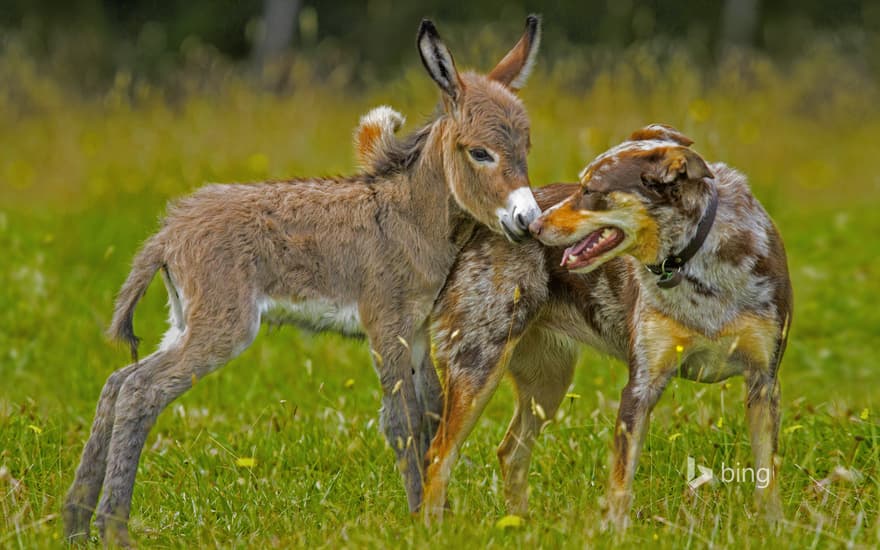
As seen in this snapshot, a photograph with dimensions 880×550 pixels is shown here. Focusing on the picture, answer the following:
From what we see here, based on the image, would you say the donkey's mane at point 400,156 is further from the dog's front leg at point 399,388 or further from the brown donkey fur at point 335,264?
the dog's front leg at point 399,388

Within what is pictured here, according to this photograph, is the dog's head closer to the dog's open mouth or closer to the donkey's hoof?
the dog's open mouth

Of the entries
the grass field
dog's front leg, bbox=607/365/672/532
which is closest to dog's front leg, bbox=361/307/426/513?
the grass field

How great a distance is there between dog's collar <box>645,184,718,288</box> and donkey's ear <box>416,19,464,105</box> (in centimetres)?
127

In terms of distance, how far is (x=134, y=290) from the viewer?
5.68 metres

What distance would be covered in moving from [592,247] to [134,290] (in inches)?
81.6

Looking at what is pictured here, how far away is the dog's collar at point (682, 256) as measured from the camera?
17.7 feet

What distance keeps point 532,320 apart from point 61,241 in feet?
20.5

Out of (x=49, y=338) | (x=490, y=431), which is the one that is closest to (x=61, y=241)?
(x=49, y=338)

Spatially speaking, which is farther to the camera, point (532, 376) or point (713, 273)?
point (532, 376)

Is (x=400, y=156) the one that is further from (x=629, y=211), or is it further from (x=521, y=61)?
(x=629, y=211)

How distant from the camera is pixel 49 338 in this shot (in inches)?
359

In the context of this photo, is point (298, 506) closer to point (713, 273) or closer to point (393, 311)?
point (393, 311)

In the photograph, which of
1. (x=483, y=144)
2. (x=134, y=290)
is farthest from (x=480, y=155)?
(x=134, y=290)

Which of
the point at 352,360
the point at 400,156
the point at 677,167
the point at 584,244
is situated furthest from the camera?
the point at 352,360
